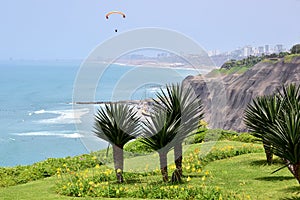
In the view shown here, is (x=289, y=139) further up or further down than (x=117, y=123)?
further down

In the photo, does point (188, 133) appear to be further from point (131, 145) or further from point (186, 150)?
point (131, 145)

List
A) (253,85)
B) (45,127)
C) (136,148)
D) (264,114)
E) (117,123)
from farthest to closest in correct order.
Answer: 1. (253,85)
2. (45,127)
3. (136,148)
4. (264,114)
5. (117,123)

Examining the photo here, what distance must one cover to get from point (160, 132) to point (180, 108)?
0.74 m

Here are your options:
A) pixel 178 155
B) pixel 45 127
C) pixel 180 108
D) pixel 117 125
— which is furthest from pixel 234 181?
pixel 45 127

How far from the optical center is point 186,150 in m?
15.0

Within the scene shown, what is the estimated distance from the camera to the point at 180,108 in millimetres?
9711

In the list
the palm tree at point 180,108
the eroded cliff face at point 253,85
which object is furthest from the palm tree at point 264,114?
the eroded cliff face at point 253,85

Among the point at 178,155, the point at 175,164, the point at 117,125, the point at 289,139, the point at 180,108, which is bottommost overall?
A: the point at 175,164

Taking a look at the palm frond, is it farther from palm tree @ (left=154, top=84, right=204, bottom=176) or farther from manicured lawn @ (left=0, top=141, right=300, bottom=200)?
manicured lawn @ (left=0, top=141, right=300, bottom=200)

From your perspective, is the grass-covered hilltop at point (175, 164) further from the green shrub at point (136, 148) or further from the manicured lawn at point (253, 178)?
the green shrub at point (136, 148)

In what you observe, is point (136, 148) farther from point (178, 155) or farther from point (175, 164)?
point (178, 155)

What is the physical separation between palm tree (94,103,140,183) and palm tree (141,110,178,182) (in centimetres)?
53

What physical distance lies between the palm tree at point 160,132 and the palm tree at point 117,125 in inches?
20.7

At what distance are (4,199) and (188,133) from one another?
3986 millimetres
